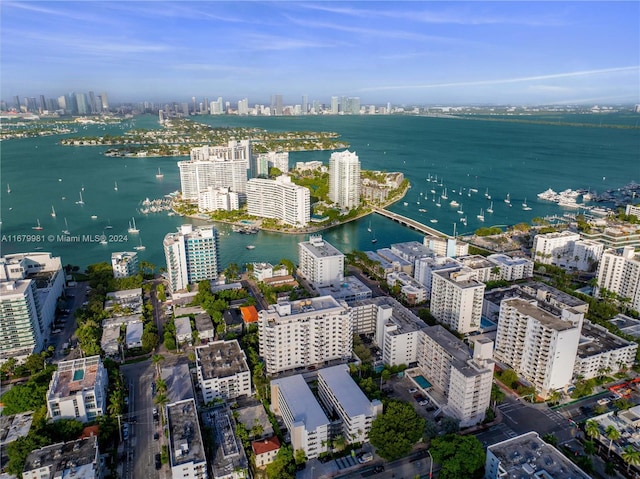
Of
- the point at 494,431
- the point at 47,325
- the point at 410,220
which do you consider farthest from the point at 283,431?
the point at 410,220

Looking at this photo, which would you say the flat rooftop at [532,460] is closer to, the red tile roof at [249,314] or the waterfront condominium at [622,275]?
the red tile roof at [249,314]

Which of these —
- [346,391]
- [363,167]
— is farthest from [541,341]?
[363,167]

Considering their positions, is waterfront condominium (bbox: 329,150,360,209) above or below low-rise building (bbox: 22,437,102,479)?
above

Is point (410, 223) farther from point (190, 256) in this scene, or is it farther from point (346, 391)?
point (346, 391)

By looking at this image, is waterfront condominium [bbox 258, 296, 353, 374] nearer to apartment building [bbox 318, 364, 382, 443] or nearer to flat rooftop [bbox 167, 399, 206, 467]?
Result: apartment building [bbox 318, 364, 382, 443]

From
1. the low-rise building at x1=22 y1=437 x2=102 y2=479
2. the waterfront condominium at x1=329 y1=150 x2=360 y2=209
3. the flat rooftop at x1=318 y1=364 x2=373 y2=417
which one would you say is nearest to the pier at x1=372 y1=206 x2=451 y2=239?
the waterfront condominium at x1=329 y1=150 x2=360 y2=209

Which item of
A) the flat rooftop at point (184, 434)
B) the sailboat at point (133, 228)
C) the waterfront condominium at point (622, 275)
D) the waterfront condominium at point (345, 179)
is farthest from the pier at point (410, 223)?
the flat rooftop at point (184, 434)

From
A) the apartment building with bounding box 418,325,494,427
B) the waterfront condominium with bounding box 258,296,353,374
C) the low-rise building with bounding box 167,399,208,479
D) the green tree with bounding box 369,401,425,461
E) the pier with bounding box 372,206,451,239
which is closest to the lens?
the low-rise building with bounding box 167,399,208,479
